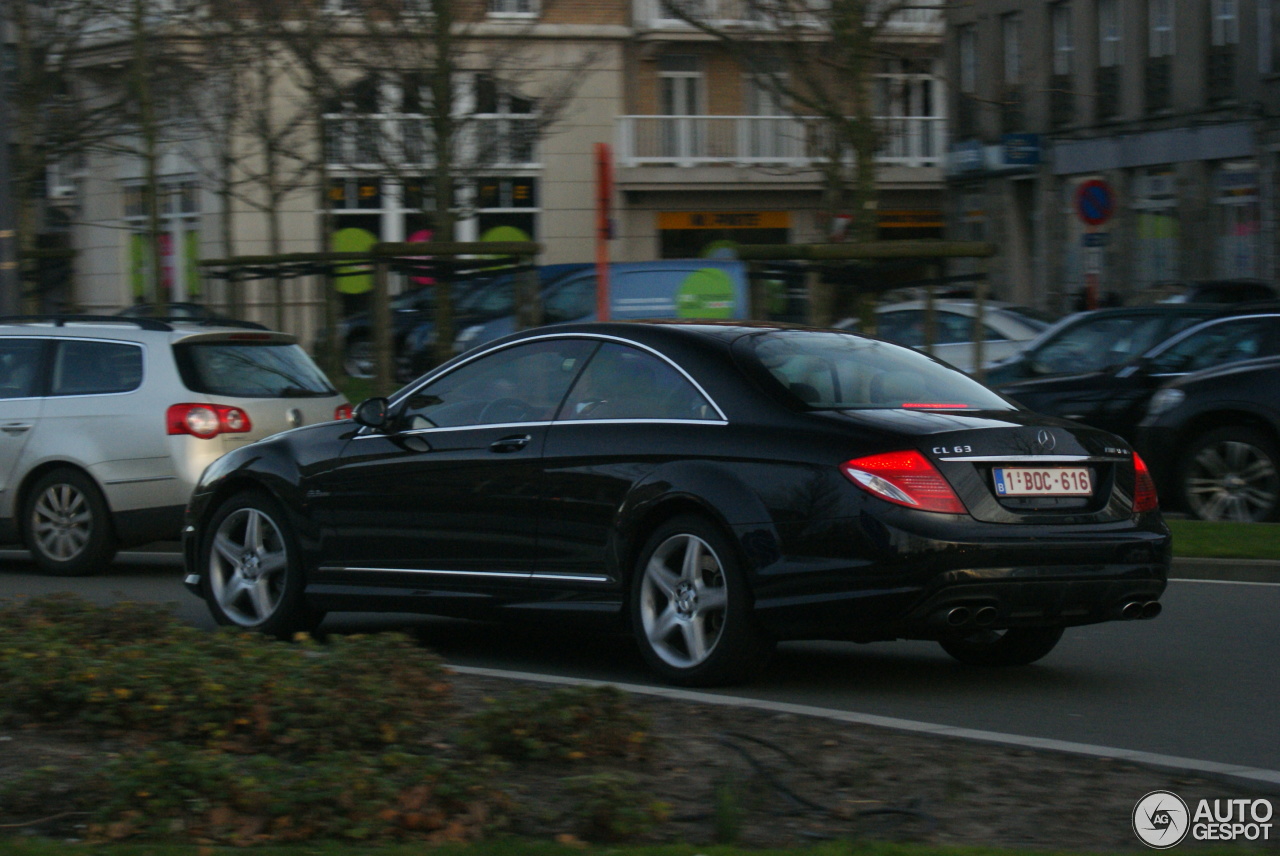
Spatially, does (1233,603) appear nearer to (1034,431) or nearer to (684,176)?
(1034,431)

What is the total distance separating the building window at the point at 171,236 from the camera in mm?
43656

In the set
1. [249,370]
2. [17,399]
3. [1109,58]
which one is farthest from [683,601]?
[1109,58]

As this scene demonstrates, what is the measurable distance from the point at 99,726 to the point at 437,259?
466 inches

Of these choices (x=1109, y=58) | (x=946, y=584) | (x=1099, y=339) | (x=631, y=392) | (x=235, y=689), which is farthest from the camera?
(x=1109, y=58)

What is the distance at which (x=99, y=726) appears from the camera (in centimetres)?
625

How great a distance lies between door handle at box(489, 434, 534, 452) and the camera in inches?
324

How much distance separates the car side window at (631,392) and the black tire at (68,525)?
526cm

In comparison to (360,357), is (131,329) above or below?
above

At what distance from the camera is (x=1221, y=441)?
13.5 metres

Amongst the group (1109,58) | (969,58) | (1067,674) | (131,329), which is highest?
(969,58)

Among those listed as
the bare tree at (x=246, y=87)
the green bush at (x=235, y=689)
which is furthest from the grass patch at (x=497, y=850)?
the bare tree at (x=246, y=87)

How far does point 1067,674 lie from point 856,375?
1.58 m

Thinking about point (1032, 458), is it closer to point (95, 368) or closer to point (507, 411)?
point (507, 411)

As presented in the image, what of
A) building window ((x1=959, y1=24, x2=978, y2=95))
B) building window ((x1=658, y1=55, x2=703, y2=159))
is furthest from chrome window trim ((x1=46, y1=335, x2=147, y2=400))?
building window ((x1=658, y1=55, x2=703, y2=159))
